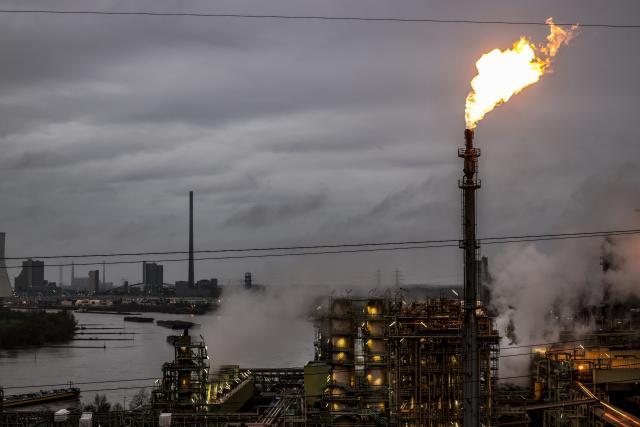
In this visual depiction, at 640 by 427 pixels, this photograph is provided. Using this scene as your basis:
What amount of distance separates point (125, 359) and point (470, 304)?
51023 mm

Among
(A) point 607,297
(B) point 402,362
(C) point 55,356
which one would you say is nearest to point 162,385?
(B) point 402,362

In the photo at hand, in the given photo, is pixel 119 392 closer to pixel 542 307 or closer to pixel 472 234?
pixel 542 307

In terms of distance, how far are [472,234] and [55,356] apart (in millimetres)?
56580

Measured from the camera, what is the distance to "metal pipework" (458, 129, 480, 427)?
9188 mm

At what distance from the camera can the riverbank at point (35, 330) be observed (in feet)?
219

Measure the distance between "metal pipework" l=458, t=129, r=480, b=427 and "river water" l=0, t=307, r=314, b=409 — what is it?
96.8 feet

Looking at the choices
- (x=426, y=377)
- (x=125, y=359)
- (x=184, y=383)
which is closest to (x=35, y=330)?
(x=125, y=359)

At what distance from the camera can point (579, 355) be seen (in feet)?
83.9

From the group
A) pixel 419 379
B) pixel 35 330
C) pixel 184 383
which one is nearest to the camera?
pixel 419 379

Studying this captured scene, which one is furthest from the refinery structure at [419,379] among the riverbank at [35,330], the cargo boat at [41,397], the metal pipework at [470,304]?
the riverbank at [35,330]

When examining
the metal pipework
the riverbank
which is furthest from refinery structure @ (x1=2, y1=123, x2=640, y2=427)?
the riverbank

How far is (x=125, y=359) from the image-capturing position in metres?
56.5

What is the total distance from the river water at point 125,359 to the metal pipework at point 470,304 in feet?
96.8

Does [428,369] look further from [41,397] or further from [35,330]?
[35,330]
